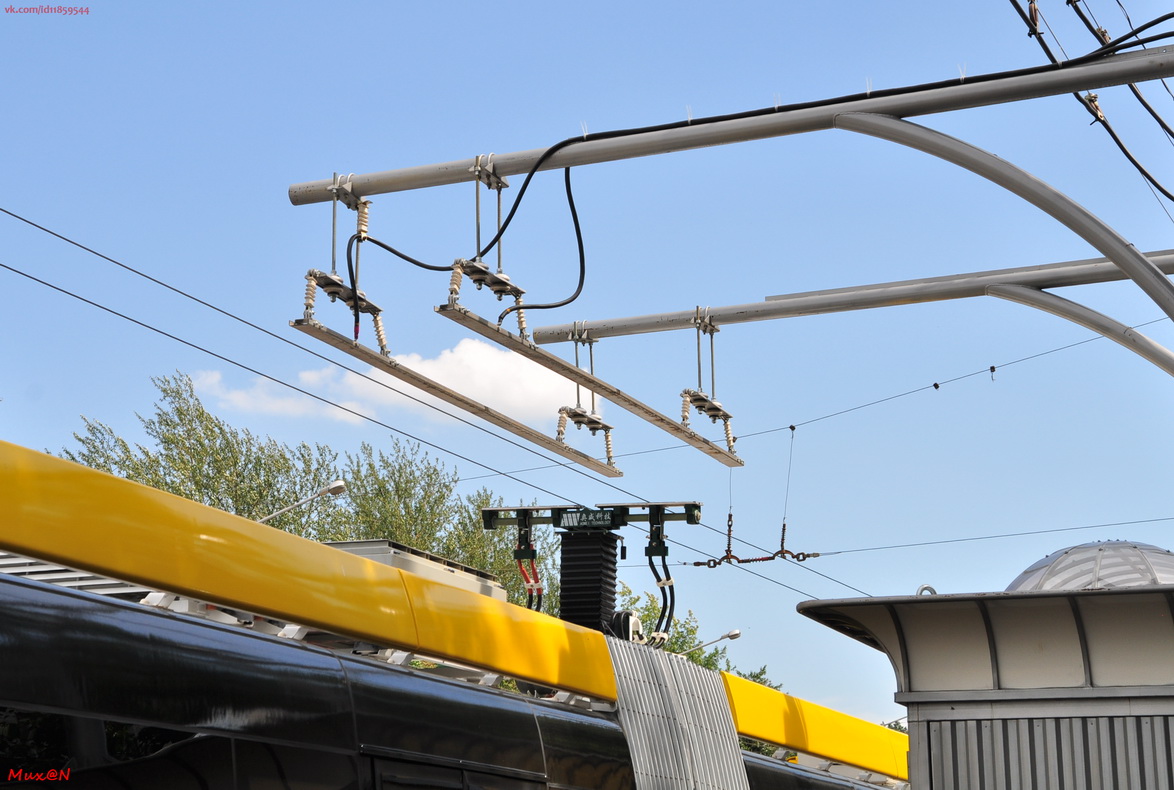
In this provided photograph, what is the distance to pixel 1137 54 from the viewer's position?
7477 millimetres

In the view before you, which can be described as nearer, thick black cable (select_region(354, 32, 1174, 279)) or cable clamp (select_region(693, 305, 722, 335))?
thick black cable (select_region(354, 32, 1174, 279))

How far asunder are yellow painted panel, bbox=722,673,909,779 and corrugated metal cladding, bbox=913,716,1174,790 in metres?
3.15

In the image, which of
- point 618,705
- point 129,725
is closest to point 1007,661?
point 618,705

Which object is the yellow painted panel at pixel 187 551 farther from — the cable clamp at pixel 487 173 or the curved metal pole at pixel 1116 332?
the curved metal pole at pixel 1116 332

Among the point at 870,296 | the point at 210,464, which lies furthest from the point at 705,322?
the point at 210,464

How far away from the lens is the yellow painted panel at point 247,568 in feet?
19.3

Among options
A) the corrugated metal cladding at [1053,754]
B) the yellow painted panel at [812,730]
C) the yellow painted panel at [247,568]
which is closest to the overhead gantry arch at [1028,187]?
Answer: the corrugated metal cladding at [1053,754]

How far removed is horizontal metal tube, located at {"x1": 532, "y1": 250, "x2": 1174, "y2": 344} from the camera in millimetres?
10758

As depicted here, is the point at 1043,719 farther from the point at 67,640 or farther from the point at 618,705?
the point at 67,640

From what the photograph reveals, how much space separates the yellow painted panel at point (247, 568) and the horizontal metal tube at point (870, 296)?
364 centimetres

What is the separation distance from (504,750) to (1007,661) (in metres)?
3.27

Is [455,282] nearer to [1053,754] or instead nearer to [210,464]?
[1053,754]

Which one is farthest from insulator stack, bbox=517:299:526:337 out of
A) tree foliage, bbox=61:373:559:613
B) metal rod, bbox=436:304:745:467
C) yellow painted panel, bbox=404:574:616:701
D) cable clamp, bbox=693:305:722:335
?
tree foliage, bbox=61:373:559:613

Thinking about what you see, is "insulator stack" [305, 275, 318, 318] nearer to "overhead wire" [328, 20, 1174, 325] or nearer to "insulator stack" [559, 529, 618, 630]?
"overhead wire" [328, 20, 1174, 325]
